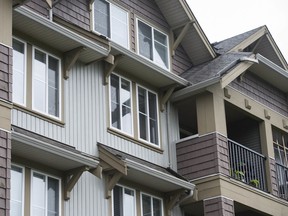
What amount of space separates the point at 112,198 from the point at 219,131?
168 inches

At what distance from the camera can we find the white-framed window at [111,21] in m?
22.5

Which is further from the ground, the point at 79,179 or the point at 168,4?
the point at 168,4

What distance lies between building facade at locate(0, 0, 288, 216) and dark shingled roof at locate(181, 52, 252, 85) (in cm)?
6

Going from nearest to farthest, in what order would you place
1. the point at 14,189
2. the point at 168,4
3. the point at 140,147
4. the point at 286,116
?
1. the point at 14,189
2. the point at 140,147
3. the point at 168,4
4. the point at 286,116

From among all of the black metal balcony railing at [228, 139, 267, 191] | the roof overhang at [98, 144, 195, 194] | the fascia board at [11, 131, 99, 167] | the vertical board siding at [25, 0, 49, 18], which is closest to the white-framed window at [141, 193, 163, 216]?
the roof overhang at [98, 144, 195, 194]

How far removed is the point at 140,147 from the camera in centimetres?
2217

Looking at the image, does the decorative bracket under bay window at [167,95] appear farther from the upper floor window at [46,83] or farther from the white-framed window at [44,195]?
the white-framed window at [44,195]

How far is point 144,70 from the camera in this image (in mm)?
22703

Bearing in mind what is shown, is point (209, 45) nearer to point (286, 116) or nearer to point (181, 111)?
point (181, 111)

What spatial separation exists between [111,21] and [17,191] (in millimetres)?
6944

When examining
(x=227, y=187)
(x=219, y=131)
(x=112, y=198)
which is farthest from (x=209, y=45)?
(x=112, y=198)

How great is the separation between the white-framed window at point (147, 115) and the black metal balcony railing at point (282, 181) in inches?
196

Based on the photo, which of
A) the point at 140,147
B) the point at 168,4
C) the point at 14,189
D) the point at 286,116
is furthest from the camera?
the point at 286,116

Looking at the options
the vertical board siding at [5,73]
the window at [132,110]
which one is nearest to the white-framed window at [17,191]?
the vertical board siding at [5,73]
